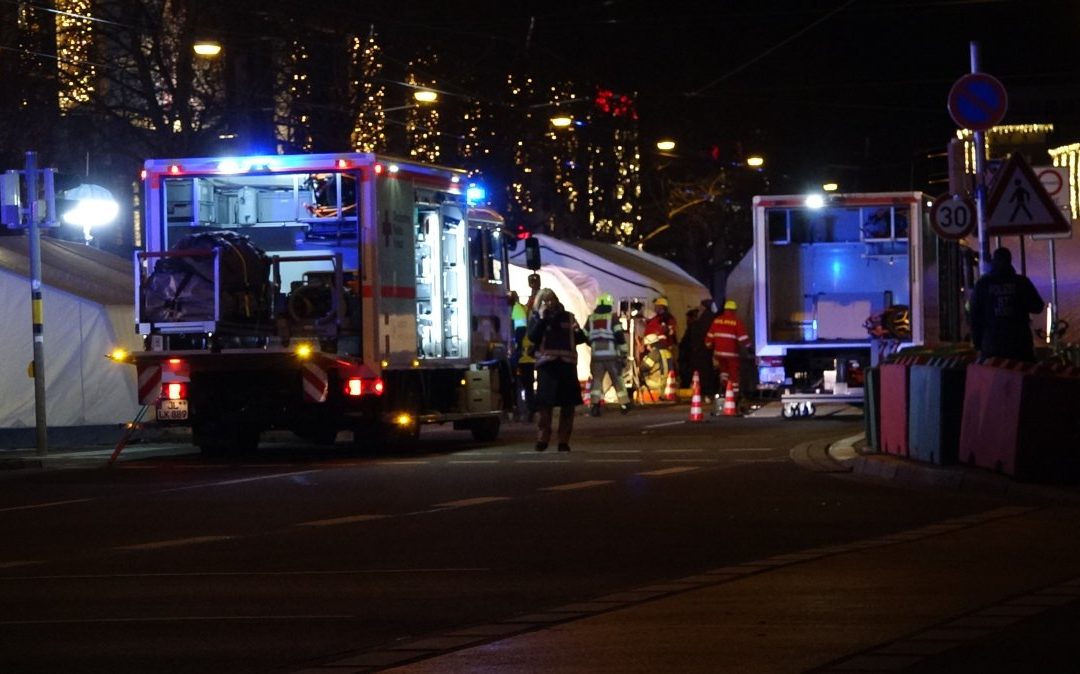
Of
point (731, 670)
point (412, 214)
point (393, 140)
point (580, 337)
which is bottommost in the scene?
point (731, 670)

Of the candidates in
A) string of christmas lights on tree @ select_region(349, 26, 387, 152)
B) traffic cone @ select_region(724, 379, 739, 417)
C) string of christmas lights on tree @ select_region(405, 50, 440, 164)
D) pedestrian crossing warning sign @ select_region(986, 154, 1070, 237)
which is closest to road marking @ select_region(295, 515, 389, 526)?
pedestrian crossing warning sign @ select_region(986, 154, 1070, 237)

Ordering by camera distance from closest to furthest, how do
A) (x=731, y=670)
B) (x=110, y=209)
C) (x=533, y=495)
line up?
(x=731, y=670)
(x=533, y=495)
(x=110, y=209)

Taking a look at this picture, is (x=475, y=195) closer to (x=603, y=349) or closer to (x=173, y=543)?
(x=603, y=349)

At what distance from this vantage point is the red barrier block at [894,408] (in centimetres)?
1686

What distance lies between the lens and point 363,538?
12.1 metres

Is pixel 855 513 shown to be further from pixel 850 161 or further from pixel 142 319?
pixel 850 161

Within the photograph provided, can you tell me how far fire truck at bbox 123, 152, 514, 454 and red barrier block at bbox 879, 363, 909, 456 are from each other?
5.67 meters

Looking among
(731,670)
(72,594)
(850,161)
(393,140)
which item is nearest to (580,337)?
(72,594)

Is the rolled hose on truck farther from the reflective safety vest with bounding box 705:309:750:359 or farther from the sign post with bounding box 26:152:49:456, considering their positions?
the reflective safety vest with bounding box 705:309:750:359

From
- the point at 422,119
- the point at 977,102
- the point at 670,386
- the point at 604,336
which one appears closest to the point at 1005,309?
the point at 977,102

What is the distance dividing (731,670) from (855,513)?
19.9 feet

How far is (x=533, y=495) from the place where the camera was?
1488 centimetres

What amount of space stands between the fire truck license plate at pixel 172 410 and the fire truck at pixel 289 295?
15 mm

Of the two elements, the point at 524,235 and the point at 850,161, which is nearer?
the point at 524,235
